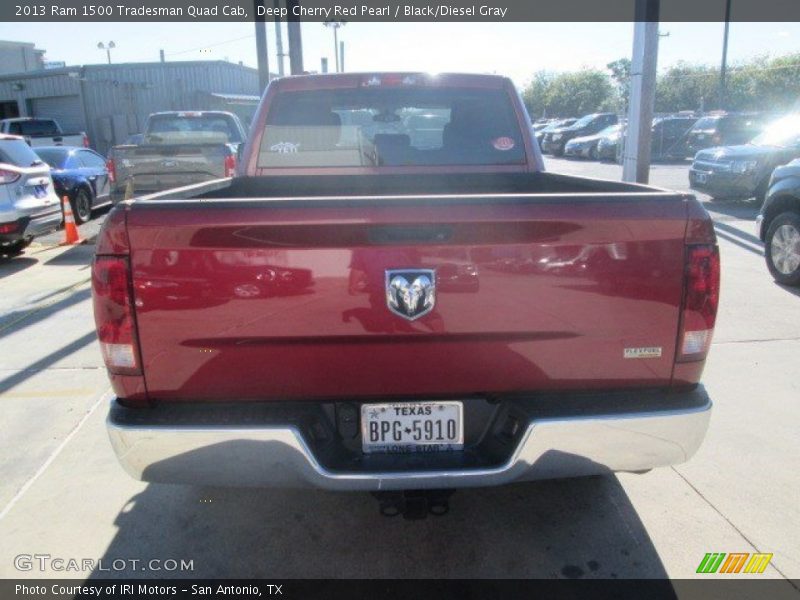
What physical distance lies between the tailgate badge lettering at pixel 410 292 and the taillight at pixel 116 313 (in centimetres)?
87

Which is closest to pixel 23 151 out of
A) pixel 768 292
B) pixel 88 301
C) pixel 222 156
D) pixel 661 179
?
pixel 222 156

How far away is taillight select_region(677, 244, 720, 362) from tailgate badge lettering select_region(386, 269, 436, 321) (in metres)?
0.89


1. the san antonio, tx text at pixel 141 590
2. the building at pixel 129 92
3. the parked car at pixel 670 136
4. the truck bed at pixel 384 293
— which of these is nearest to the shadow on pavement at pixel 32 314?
the san antonio, tx text at pixel 141 590

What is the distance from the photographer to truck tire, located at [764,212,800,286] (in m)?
6.77

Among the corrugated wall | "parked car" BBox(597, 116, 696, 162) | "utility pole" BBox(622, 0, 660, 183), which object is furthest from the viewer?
the corrugated wall

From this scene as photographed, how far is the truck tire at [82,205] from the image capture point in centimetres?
1203

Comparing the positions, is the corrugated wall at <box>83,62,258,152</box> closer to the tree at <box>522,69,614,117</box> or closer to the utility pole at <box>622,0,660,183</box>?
the utility pole at <box>622,0,660,183</box>

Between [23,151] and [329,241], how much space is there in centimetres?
867

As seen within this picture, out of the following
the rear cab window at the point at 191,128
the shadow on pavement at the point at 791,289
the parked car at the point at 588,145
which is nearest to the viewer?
the shadow on pavement at the point at 791,289

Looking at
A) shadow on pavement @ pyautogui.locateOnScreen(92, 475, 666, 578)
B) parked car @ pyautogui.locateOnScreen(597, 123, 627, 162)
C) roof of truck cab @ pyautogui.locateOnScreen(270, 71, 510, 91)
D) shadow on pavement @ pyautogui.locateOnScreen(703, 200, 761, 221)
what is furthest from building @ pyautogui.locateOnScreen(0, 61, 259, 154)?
shadow on pavement @ pyautogui.locateOnScreen(92, 475, 666, 578)

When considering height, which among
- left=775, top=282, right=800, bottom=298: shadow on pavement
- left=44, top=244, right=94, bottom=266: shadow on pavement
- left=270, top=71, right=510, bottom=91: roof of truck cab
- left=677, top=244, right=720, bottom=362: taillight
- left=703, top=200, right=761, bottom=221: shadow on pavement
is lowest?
left=703, top=200, right=761, bottom=221: shadow on pavement

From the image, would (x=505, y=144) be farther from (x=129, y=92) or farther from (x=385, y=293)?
(x=129, y=92)

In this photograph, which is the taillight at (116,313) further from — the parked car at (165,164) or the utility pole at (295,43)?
the utility pole at (295,43)

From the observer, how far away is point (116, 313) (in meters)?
2.25
